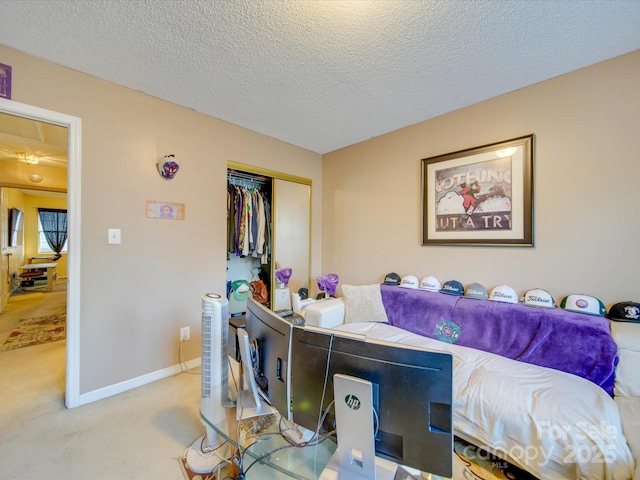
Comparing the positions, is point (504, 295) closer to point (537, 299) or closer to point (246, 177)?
point (537, 299)

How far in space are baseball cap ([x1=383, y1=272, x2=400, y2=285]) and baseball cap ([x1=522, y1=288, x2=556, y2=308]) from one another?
3.60 ft

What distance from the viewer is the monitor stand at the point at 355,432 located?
0.69m

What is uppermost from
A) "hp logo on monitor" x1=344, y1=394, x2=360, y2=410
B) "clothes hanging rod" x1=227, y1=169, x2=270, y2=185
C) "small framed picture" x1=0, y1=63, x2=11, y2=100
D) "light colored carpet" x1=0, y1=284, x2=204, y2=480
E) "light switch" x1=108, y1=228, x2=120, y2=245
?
"small framed picture" x1=0, y1=63, x2=11, y2=100

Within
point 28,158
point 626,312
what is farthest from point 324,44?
point 28,158

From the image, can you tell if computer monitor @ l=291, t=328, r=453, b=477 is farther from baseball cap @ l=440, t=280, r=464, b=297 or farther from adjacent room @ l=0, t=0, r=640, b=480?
baseball cap @ l=440, t=280, r=464, b=297

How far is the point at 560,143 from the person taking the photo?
6.31ft

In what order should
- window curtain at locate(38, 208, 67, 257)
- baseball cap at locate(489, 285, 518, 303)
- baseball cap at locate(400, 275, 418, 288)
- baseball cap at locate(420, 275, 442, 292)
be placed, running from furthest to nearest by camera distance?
window curtain at locate(38, 208, 67, 257), baseball cap at locate(400, 275, 418, 288), baseball cap at locate(420, 275, 442, 292), baseball cap at locate(489, 285, 518, 303)

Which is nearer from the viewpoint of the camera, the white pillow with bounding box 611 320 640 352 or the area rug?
the white pillow with bounding box 611 320 640 352

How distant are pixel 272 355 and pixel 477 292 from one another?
→ 6.55ft

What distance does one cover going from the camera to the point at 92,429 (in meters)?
1.67

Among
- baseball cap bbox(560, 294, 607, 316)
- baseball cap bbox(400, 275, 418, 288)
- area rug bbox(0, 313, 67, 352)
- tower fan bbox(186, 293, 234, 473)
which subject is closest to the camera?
tower fan bbox(186, 293, 234, 473)

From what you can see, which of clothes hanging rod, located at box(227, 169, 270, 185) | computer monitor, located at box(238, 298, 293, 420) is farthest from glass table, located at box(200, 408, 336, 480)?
clothes hanging rod, located at box(227, 169, 270, 185)

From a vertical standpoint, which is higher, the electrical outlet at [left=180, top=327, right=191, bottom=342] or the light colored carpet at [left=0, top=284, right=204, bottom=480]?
the electrical outlet at [left=180, top=327, right=191, bottom=342]

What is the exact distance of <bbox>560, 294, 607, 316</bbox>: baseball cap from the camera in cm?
171
